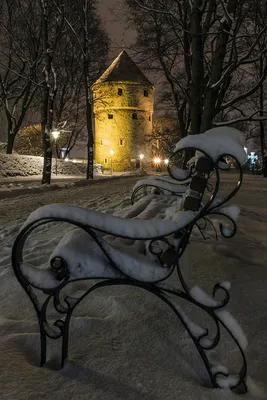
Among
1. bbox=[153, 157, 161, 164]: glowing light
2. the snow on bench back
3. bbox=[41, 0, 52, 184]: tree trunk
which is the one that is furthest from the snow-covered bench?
bbox=[153, 157, 161, 164]: glowing light

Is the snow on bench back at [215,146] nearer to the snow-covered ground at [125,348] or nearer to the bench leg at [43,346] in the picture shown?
the snow-covered ground at [125,348]

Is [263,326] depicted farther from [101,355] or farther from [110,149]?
[110,149]

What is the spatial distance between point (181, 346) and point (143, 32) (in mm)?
15532

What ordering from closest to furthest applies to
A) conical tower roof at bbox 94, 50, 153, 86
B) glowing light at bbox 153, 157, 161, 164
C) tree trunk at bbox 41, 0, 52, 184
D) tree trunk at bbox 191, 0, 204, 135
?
tree trunk at bbox 191, 0, 204, 135, tree trunk at bbox 41, 0, 52, 184, conical tower roof at bbox 94, 50, 153, 86, glowing light at bbox 153, 157, 161, 164

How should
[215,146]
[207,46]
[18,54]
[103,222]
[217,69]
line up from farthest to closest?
1. [18,54]
2. [207,46]
3. [217,69]
4. [215,146]
5. [103,222]

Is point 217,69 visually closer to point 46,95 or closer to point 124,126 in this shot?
point 46,95

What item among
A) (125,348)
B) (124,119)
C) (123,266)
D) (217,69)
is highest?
(124,119)

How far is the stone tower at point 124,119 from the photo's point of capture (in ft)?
168

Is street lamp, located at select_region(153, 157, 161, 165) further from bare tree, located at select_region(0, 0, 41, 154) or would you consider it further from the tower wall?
bare tree, located at select_region(0, 0, 41, 154)

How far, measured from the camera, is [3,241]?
4.40 metres

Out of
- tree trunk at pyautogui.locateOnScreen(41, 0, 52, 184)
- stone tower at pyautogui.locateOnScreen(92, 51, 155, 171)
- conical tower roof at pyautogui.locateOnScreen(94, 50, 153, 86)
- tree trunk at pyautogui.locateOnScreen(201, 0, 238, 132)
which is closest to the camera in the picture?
tree trunk at pyautogui.locateOnScreen(201, 0, 238, 132)

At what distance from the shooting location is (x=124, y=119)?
51.6m

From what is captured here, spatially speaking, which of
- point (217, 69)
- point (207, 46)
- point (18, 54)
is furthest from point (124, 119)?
point (217, 69)

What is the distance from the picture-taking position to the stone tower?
51.2 meters
